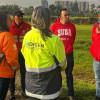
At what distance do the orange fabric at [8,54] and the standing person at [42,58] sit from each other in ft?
2.49

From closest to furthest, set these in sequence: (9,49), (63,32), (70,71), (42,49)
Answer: (42,49) → (9,49) → (63,32) → (70,71)

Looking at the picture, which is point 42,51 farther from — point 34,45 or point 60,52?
point 60,52

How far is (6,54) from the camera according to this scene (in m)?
6.34

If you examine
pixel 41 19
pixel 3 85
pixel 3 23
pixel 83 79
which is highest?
pixel 41 19

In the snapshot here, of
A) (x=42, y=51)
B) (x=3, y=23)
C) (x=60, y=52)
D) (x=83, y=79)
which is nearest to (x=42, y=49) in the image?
(x=42, y=51)

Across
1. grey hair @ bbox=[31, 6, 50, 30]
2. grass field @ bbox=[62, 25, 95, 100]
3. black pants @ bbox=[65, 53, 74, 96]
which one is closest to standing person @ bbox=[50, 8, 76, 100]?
black pants @ bbox=[65, 53, 74, 96]

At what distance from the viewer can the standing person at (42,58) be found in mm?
5320

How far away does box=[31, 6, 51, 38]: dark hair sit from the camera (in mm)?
5270

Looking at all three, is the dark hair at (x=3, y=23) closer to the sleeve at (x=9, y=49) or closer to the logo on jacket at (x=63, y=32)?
the sleeve at (x=9, y=49)

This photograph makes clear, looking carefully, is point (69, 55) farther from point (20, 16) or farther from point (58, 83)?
point (58, 83)

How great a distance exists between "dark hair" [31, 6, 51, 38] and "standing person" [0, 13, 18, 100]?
1031 millimetres

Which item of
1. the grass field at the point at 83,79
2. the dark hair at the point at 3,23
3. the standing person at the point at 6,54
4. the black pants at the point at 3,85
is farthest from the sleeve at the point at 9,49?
the grass field at the point at 83,79

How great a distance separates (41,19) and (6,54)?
129 cm

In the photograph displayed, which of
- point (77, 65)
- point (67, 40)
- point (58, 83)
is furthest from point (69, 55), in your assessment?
point (77, 65)
